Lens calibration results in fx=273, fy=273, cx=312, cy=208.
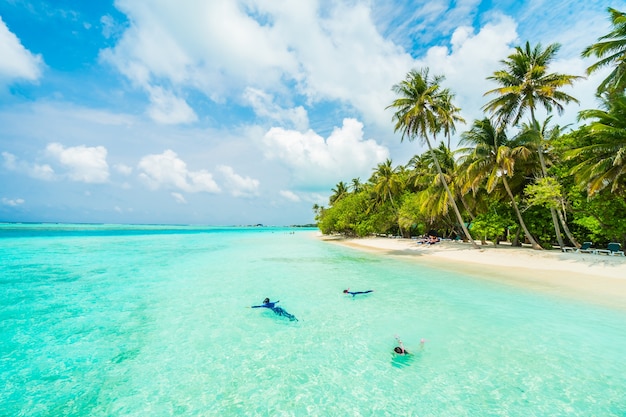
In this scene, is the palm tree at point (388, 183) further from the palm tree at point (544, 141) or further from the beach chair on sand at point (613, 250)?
the beach chair on sand at point (613, 250)

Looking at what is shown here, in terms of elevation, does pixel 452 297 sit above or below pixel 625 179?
below

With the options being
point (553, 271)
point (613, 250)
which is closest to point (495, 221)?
point (613, 250)

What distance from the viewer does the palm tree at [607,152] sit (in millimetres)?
13258

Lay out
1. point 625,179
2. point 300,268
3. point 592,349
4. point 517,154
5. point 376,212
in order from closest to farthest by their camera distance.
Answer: point 592,349, point 625,179, point 300,268, point 517,154, point 376,212

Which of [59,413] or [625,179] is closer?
[59,413]

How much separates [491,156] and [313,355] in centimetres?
2096

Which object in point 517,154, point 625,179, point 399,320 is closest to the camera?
point 399,320

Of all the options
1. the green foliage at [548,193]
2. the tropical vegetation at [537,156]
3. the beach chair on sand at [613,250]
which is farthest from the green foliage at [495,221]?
the beach chair on sand at [613,250]

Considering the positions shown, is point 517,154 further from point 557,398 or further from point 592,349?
point 557,398

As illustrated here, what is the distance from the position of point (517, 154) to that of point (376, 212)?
82.6 feet

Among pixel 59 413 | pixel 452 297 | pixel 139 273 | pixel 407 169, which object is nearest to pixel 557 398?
pixel 452 297

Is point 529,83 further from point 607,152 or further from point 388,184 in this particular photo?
point 388,184

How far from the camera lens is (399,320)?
8320 mm

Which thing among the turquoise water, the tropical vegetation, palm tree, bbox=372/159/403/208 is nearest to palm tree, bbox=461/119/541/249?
the tropical vegetation
